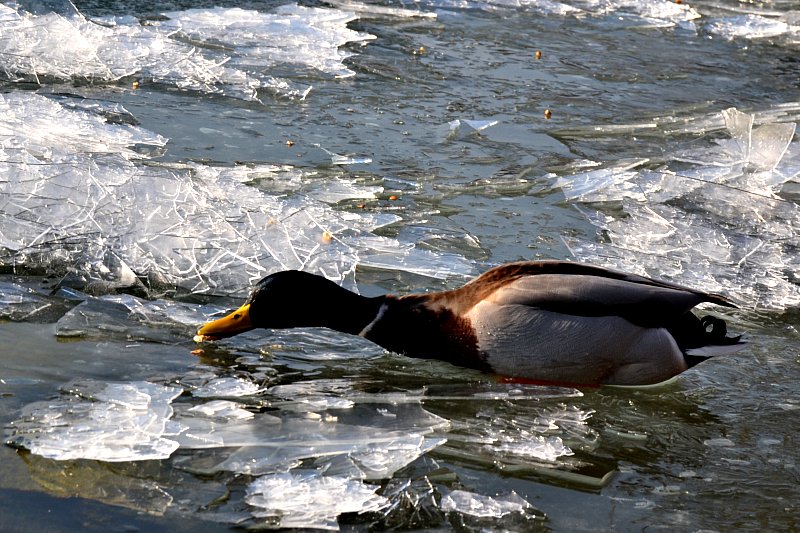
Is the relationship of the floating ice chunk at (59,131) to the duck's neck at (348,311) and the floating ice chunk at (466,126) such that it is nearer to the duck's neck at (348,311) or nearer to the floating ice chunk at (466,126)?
the duck's neck at (348,311)

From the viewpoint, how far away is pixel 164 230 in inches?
174

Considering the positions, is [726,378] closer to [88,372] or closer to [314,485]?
[314,485]

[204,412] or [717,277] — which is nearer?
[204,412]

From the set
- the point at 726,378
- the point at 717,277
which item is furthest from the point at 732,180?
the point at 726,378

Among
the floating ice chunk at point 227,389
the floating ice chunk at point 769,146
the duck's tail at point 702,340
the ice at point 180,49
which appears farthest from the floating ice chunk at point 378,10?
the floating ice chunk at point 227,389

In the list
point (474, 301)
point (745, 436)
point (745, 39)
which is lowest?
point (745, 436)

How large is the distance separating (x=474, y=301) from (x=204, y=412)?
3.62 ft

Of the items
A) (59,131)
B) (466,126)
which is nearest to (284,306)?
(59,131)

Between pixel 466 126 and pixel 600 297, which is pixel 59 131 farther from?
pixel 600 297

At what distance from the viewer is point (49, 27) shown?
6812 millimetres

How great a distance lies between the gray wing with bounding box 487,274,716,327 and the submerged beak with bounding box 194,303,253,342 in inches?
32.9

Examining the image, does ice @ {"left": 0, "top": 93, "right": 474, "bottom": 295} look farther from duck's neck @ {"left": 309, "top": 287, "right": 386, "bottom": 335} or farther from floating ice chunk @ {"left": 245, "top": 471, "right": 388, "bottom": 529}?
floating ice chunk @ {"left": 245, "top": 471, "right": 388, "bottom": 529}

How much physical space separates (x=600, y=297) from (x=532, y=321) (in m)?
0.25

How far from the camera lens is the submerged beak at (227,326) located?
378 cm
